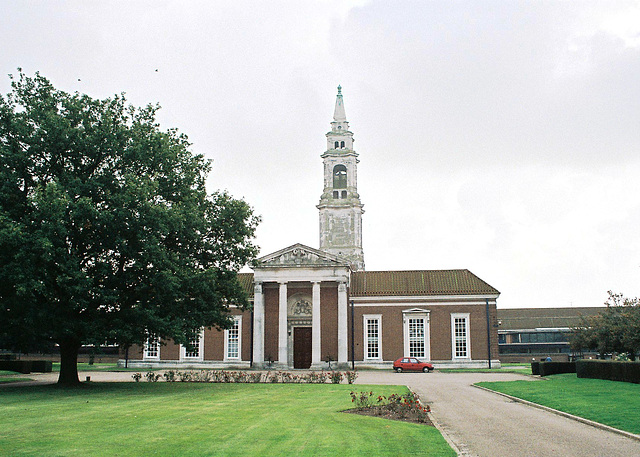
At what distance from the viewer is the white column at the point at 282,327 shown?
180ft

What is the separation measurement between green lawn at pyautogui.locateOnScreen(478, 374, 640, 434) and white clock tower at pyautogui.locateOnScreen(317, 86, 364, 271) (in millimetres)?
60725

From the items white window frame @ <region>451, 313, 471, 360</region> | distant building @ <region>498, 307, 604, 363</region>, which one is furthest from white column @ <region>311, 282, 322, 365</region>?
distant building @ <region>498, 307, 604, 363</region>

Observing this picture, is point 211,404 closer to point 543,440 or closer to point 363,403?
point 363,403

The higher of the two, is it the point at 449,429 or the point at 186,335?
the point at 186,335

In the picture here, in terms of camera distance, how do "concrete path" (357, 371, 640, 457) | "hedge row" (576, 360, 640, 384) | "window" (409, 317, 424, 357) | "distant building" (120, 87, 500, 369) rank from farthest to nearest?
"window" (409, 317, 424, 357), "distant building" (120, 87, 500, 369), "hedge row" (576, 360, 640, 384), "concrete path" (357, 371, 640, 457)

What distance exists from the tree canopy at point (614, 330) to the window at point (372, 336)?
53.2 ft

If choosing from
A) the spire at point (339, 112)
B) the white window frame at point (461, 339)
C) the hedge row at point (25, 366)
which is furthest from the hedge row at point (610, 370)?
the spire at point (339, 112)

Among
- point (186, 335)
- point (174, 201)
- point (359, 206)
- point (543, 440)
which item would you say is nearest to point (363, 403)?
point (543, 440)

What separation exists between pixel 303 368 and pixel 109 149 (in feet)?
104

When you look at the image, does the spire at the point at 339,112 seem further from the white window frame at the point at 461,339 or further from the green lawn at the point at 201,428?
the green lawn at the point at 201,428

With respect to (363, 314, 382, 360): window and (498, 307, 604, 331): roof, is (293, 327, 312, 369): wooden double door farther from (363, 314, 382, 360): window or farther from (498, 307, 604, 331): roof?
(498, 307, 604, 331): roof

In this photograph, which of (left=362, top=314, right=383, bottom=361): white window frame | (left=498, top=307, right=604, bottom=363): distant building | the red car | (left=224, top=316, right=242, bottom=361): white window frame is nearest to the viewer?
the red car

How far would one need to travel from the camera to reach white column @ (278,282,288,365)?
180 feet

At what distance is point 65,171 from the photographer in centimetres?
3020
